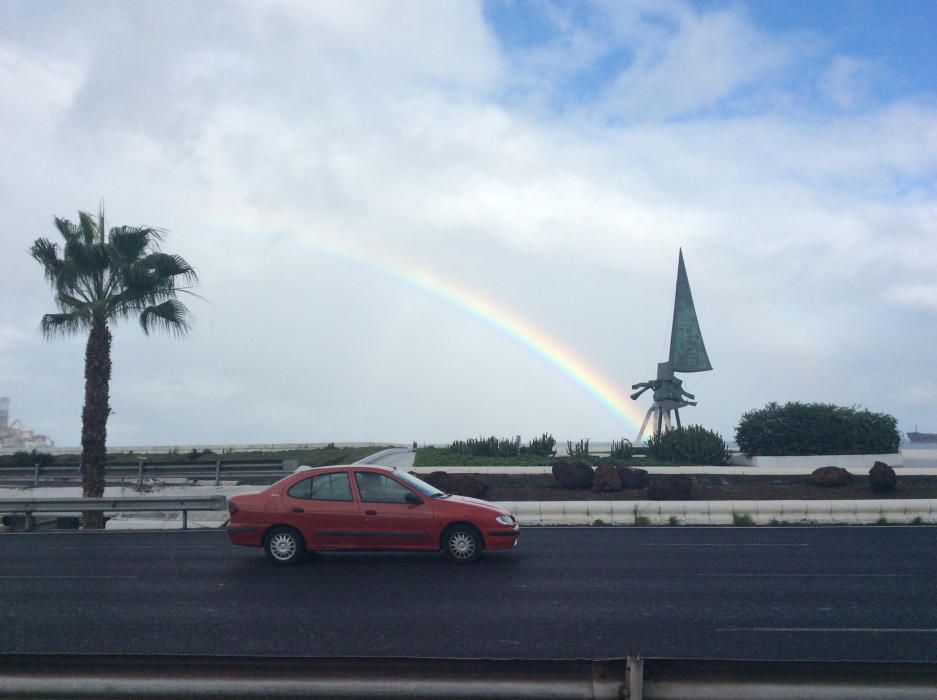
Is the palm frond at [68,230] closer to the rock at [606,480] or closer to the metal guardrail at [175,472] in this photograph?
the metal guardrail at [175,472]

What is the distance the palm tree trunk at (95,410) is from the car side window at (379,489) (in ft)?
42.9

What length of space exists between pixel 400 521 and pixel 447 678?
29.6 feet

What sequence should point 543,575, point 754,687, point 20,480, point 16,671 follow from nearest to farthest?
1. point 754,687
2. point 16,671
3. point 543,575
4. point 20,480

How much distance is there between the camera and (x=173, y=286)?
25.7 m

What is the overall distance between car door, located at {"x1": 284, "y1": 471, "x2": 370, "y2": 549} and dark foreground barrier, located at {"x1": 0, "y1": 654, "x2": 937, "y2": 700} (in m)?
8.83

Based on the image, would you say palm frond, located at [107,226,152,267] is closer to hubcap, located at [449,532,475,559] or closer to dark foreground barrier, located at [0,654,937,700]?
hubcap, located at [449,532,475,559]

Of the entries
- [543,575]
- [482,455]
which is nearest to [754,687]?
[543,575]

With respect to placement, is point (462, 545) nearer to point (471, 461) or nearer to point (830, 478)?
point (830, 478)

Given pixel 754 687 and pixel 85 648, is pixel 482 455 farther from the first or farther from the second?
pixel 754 687

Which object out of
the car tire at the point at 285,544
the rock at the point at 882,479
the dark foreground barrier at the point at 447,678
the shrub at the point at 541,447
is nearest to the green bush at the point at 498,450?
the shrub at the point at 541,447

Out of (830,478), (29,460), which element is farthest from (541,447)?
(29,460)

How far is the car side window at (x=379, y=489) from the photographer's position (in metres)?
13.1

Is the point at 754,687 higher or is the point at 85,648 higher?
the point at 754,687

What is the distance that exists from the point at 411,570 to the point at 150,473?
22766 mm
